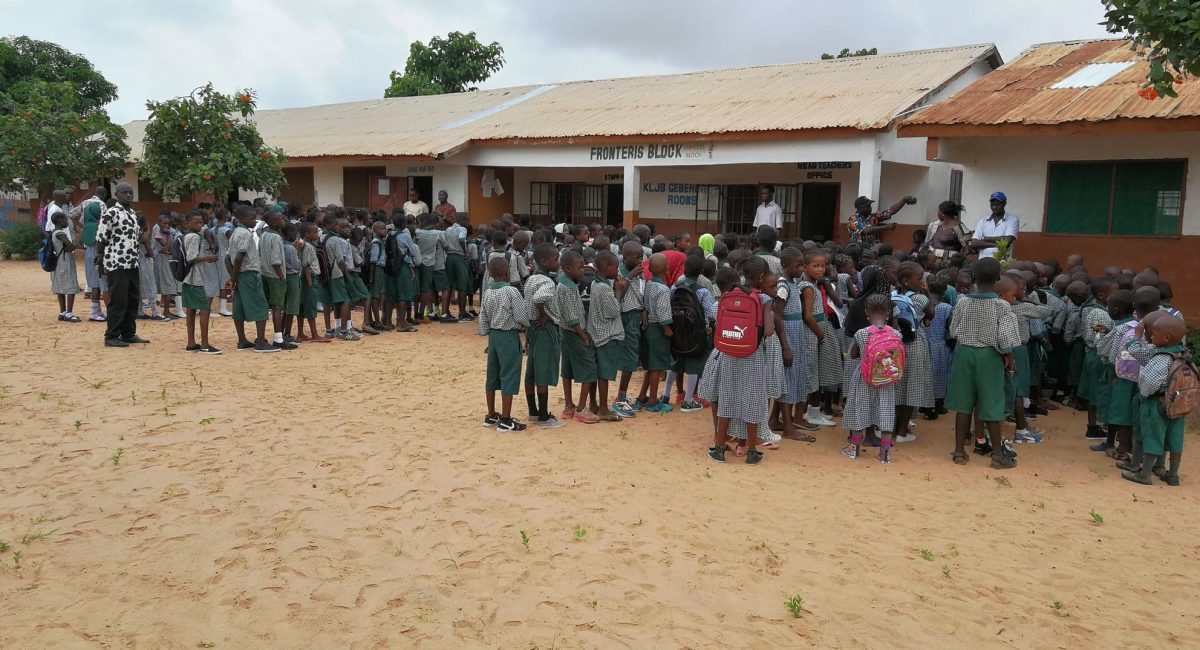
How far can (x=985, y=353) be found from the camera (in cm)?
596

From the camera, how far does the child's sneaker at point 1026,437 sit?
6719 mm

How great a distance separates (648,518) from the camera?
4.88m

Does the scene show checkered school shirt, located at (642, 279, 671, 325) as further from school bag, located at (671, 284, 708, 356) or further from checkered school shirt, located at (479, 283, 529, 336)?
checkered school shirt, located at (479, 283, 529, 336)

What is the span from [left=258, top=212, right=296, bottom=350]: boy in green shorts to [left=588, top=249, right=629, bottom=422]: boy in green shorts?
4050 millimetres

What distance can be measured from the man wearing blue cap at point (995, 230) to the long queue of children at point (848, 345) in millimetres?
1887

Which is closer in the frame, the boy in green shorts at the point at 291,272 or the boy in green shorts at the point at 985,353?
the boy in green shorts at the point at 985,353

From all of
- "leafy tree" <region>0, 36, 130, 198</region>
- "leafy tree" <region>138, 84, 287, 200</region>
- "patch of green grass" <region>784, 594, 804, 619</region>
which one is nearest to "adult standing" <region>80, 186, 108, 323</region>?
"leafy tree" <region>138, 84, 287, 200</region>

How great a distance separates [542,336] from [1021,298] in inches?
148

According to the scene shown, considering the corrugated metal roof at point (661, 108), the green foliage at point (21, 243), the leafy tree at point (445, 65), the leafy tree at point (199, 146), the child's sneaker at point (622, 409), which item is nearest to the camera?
the child's sneaker at point (622, 409)

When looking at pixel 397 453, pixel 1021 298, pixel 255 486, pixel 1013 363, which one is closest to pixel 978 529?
pixel 1013 363

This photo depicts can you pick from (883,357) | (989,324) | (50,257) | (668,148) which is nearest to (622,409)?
(883,357)

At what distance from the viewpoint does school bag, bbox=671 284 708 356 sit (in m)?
7.02

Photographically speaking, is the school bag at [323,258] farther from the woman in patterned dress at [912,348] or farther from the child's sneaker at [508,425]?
the woman in patterned dress at [912,348]

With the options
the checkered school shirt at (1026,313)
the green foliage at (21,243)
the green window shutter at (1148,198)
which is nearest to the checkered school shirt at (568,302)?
the checkered school shirt at (1026,313)
